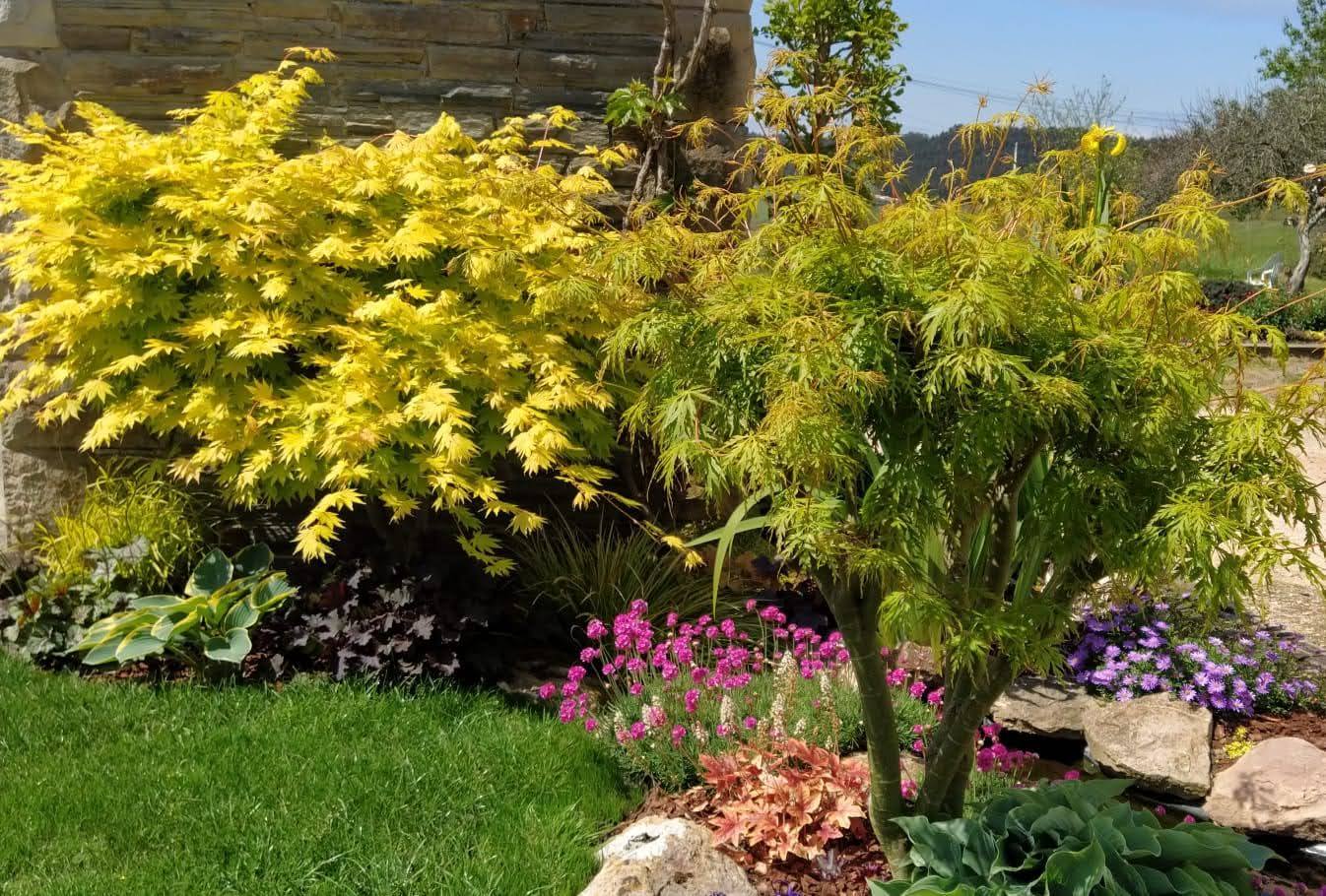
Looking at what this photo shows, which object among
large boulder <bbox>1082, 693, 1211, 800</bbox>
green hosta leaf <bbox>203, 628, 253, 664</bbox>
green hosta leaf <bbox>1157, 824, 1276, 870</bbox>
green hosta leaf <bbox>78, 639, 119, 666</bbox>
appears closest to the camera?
green hosta leaf <bbox>1157, 824, 1276, 870</bbox>

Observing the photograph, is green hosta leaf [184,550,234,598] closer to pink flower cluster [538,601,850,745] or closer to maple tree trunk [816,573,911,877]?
pink flower cluster [538,601,850,745]

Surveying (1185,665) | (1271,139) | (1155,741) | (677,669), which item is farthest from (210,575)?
(1271,139)

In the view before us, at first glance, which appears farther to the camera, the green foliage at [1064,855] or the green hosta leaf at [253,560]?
the green hosta leaf at [253,560]

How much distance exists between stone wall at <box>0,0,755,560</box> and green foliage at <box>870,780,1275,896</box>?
12.1 ft

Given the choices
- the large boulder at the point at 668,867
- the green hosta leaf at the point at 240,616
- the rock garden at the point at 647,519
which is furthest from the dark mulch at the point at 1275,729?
the green hosta leaf at the point at 240,616

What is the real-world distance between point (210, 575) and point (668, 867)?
8.27 ft

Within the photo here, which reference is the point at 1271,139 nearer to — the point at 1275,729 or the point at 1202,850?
the point at 1275,729

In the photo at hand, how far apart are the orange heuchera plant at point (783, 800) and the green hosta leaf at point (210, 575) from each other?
7.43ft

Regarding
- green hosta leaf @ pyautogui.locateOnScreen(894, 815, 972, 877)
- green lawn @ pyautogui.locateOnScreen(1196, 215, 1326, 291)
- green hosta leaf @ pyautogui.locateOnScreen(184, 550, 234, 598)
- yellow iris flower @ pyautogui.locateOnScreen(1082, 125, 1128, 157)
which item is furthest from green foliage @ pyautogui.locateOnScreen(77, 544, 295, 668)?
green lawn @ pyautogui.locateOnScreen(1196, 215, 1326, 291)

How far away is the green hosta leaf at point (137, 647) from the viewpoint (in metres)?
3.95

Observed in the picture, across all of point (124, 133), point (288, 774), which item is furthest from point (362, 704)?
point (124, 133)

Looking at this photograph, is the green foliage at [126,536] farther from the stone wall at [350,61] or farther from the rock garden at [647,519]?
the stone wall at [350,61]

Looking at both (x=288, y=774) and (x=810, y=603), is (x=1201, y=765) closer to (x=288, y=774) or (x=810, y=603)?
(x=810, y=603)

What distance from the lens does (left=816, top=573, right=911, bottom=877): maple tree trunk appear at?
2.68 m
